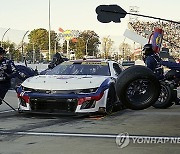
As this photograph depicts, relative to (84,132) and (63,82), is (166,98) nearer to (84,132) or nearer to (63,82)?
(63,82)

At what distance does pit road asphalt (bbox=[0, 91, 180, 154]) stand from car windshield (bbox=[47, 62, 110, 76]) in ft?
3.21

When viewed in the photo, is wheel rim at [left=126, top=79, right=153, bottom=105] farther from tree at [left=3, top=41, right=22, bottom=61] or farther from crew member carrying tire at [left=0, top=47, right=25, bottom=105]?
tree at [left=3, top=41, right=22, bottom=61]

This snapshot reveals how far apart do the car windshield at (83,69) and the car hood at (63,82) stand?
585mm

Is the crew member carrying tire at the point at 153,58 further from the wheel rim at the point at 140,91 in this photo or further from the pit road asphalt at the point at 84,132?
the wheel rim at the point at 140,91

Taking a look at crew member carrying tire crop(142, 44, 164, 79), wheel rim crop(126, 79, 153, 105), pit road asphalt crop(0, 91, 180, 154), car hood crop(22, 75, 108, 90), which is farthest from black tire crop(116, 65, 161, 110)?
car hood crop(22, 75, 108, 90)

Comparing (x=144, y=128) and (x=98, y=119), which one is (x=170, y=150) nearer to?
(x=144, y=128)

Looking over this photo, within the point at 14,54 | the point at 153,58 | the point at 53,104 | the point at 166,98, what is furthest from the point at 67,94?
the point at 14,54

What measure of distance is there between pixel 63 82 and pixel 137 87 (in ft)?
9.76

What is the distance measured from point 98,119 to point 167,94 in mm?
2389

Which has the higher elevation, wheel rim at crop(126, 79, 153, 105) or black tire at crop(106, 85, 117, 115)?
wheel rim at crop(126, 79, 153, 105)

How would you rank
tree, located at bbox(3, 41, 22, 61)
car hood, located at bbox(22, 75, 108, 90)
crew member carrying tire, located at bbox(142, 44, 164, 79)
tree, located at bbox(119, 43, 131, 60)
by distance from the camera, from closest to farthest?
1. crew member carrying tire, located at bbox(142, 44, 164, 79)
2. car hood, located at bbox(22, 75, 108, 90)
3. tree, located at bbox(3, 41, 22, 61)
4. tree, located at bbox(119, 43, 131, 60)

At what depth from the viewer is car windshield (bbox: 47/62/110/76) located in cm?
877

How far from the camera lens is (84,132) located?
20.1 feet

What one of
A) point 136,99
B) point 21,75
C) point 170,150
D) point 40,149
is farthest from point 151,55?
point 21,75
